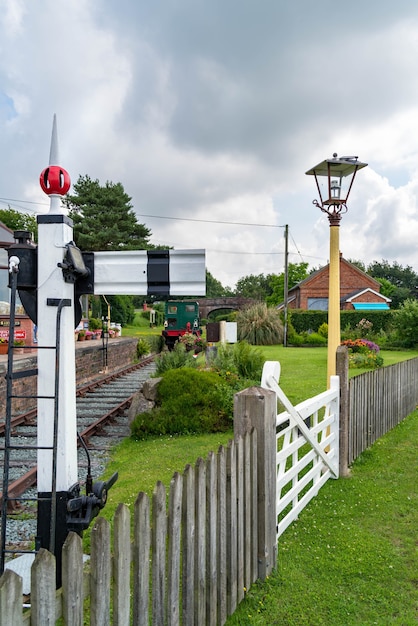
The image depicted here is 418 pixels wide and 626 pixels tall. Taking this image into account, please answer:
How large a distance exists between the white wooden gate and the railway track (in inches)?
74.9

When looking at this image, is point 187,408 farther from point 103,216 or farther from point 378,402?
point 103,216

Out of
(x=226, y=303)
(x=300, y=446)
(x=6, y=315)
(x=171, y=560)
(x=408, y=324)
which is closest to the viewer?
(x=171, y=560)

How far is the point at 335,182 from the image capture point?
605 centimetres

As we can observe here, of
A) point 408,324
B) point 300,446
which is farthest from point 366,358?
point 300,446

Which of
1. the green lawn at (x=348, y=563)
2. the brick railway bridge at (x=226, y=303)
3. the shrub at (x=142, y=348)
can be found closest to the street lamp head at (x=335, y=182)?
the green lawn at (x=348, y=563)

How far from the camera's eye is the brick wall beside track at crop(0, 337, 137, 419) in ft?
32.7

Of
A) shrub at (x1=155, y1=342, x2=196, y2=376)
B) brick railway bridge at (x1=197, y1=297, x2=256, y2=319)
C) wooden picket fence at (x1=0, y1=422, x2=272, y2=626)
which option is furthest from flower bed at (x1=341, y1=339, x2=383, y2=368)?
brick railway bridge at (x1=197, y1=297, x2=256, y2=319)

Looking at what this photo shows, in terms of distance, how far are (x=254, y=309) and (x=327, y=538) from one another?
84.9 feet

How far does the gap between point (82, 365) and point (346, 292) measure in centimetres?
3520

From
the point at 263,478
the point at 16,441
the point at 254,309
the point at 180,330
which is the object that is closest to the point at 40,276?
the point at 263,478

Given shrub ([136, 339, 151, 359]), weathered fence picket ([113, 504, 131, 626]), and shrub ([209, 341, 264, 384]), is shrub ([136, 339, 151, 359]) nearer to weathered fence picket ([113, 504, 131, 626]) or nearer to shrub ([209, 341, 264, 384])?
shrub ([209, 341, 264, 384])

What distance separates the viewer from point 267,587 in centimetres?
317

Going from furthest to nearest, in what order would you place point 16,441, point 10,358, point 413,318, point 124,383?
point 413,318
point 124,383
point 16,441
point 10,358

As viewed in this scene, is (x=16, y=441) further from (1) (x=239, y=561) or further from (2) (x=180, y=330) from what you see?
(2) (x=180, y=330)
